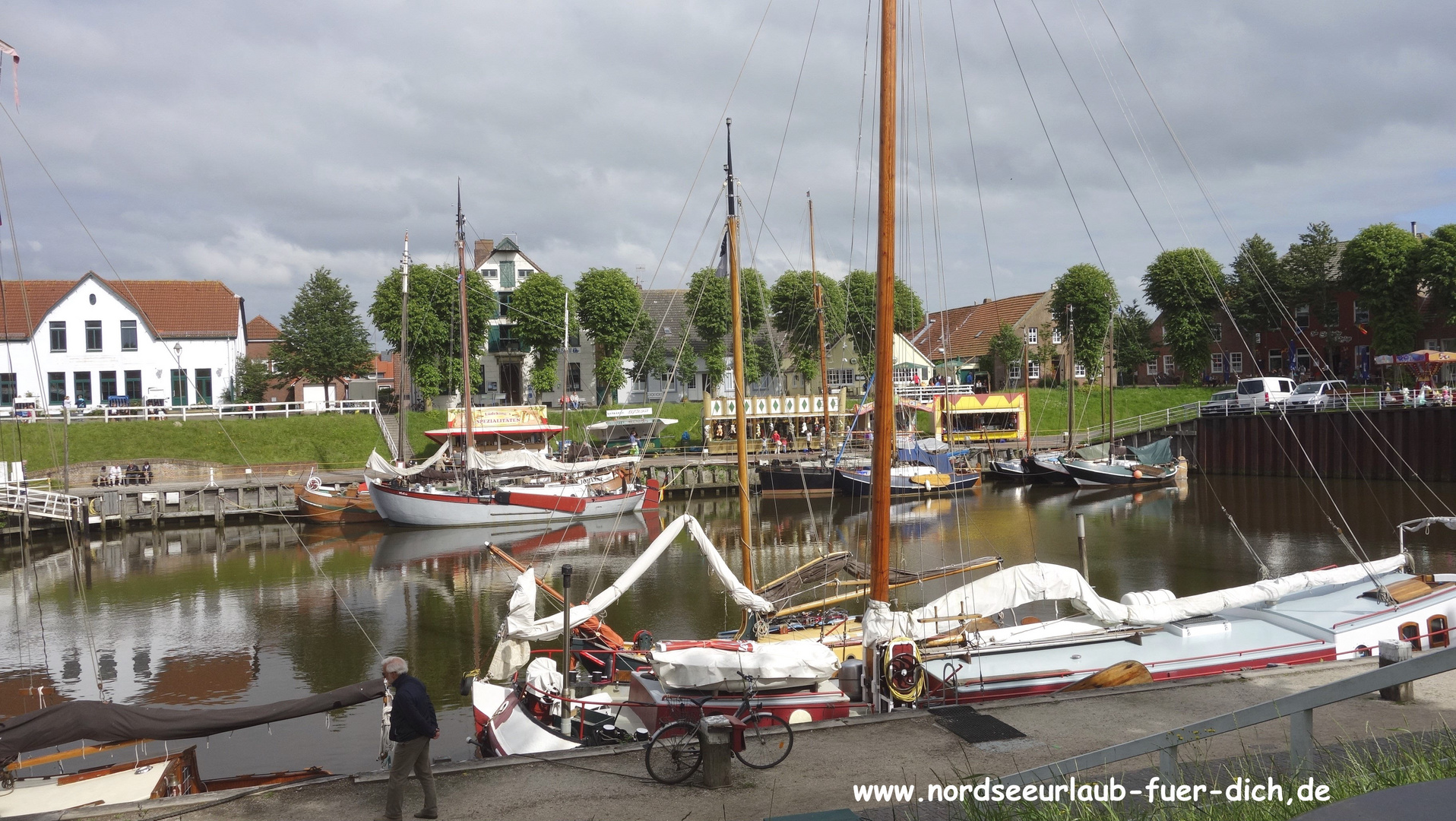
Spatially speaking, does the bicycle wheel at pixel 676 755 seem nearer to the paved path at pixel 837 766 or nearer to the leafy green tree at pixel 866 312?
the paved path at pixel 837 766

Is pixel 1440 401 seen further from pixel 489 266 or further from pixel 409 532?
pixel 489 266

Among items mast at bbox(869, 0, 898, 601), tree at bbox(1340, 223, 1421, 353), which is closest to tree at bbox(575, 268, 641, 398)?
tree at bbox(1340, 223, 1421, 353)

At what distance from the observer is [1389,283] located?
55.3 m

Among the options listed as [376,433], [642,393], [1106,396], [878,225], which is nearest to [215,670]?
[878,225]

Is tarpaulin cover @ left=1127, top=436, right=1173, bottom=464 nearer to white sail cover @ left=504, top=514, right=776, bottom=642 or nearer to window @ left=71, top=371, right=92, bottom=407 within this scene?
white sail cover @ left=504, top=514, right=776, bottom=642

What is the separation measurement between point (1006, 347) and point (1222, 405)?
65.9 ft

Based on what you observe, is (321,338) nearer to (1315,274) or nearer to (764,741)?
(764,741)

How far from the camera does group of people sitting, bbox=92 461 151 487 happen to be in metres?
41.6

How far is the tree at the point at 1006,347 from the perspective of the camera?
6969cm

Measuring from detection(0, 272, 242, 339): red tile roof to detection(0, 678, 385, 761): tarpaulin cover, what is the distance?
54.1 meters

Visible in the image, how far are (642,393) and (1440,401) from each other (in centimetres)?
4755

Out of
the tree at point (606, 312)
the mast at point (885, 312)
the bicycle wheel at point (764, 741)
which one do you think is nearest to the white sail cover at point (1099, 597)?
the mast at point (885, 312)

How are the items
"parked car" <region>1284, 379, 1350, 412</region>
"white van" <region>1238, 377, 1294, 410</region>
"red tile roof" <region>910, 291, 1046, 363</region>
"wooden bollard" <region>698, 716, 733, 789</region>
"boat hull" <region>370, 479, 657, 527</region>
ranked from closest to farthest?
"wooden bollard" <region>698, 716, 733, 789</region> < "boat hull" <region>370, 479, 657, 527</region> < "parked car" <region>1284, 379, 1350, 412</region> < "white van" <region>1238, 377, 1294, 410</region> < "red tile roof" <region>910, 291, 1046, 363</region>

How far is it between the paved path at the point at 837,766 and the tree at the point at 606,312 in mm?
51987
